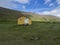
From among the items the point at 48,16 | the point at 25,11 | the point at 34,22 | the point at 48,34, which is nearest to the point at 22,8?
the point at 25,11

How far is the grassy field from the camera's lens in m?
2.21

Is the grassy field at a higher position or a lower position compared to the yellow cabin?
lower

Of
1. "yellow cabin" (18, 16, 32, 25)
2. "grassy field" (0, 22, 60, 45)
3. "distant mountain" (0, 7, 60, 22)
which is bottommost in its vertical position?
"grassy field" (0, 22, 60, 45)

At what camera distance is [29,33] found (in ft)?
7.39

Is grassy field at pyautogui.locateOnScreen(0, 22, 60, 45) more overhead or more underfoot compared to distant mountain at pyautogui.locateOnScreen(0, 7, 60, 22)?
more underfoot

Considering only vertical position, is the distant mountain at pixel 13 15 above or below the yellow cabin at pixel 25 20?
above

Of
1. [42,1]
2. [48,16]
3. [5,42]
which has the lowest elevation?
[5,42]

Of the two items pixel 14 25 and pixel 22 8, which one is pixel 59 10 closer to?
pixel 22 8

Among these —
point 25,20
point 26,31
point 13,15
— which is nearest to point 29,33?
point 26,31

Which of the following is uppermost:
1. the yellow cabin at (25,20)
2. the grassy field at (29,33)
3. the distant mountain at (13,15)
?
the distant mountain at (13,15)

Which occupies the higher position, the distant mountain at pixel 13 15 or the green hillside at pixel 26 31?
the distant mountain at pixel 13 15

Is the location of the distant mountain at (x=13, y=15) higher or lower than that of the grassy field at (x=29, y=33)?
higher

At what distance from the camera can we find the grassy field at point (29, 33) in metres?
2.21

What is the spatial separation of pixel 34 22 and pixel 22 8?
0.92 ft
